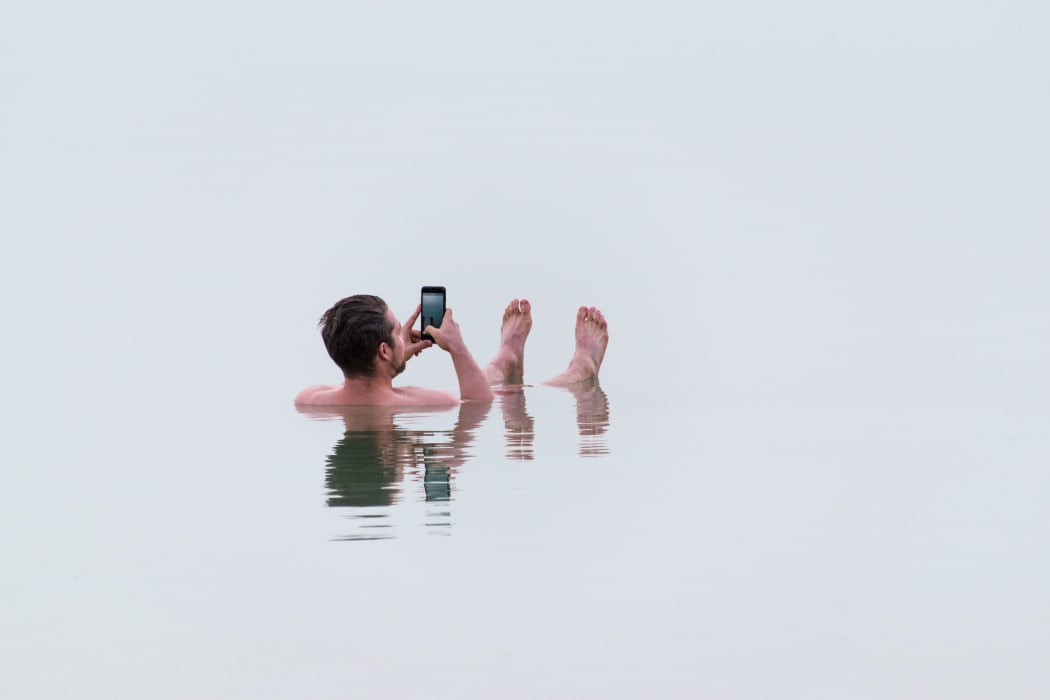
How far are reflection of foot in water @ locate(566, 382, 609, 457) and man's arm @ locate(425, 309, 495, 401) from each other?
0.62 metres

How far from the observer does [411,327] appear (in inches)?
316

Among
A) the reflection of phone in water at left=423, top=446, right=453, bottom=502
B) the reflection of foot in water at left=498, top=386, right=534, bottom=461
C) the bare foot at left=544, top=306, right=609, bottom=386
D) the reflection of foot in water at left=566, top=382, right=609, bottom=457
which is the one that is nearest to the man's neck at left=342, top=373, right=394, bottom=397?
the reflection of foot in water at left=498, top=386, right=534, bottom=461

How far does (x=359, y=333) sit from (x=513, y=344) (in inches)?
83.4

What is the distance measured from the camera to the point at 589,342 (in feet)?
32.7

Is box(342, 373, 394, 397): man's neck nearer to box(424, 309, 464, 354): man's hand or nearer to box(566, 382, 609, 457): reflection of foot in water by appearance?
box(424, 309, 464, 354): man's hand

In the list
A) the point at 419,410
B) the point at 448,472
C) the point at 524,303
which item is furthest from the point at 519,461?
the point at 524,303

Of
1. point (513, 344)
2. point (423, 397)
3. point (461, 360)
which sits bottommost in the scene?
point (423, 397)

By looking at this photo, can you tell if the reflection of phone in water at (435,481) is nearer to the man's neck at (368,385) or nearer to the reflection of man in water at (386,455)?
the reflection of man in water at (386,455)

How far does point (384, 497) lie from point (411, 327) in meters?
2.98

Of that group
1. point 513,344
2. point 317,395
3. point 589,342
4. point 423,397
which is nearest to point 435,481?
point 423,397

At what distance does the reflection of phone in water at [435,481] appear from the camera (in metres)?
5.18

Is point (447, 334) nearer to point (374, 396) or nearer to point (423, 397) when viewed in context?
point (423, 397)

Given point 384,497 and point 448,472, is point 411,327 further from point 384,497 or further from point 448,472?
point 384,497

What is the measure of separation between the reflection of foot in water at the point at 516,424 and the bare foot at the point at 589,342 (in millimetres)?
640
